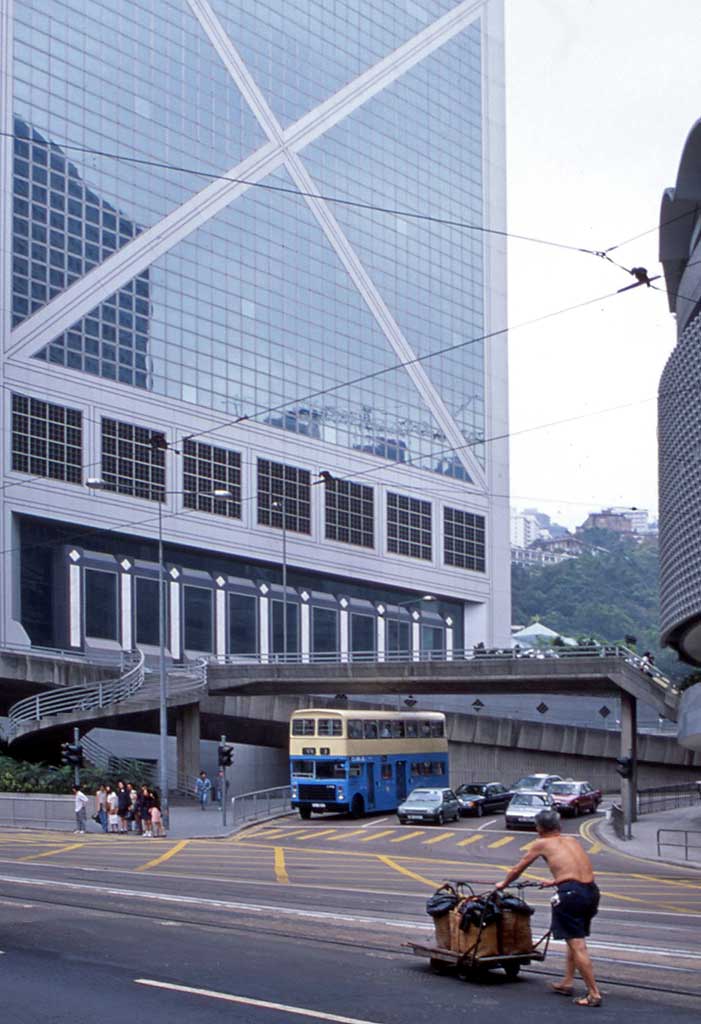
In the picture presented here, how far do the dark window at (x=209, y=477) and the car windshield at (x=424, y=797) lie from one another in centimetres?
3687

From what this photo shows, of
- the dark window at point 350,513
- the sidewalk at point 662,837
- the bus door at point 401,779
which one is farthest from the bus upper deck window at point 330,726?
the dark window at point 350,513

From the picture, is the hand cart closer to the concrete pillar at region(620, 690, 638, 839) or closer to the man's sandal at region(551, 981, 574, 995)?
the man's sandal at region(551, 981, 574, 995)

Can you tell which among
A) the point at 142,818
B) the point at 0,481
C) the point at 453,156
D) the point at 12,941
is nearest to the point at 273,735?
the point at 0,481

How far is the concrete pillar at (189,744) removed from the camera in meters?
64.5

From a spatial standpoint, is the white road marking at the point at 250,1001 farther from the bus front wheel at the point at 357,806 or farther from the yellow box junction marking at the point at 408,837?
the bus front wheel at the point at 357,806

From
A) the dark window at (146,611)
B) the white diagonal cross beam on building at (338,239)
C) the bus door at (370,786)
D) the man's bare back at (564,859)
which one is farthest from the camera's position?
the white diagonal cross beam on building at (338,239)

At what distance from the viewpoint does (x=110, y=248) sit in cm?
8188

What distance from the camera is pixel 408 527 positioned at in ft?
329

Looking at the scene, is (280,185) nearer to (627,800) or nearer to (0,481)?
(0,481)

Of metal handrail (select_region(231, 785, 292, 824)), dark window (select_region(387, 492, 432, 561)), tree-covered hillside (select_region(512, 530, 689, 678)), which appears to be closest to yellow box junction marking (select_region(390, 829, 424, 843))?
metal handrail (select_region(231, 785, 292, 824))

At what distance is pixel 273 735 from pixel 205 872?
5175 cm

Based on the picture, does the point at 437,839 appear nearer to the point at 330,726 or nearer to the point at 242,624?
the point at 330,726

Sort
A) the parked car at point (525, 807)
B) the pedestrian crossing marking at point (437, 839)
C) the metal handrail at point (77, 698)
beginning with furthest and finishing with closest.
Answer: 1. the metal handrail at point (77, 698)
2. the parked car at point (525, 807)
3. the pedestrian crossing marking at point (437, 839)

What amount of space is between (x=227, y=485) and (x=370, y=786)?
37322mm
